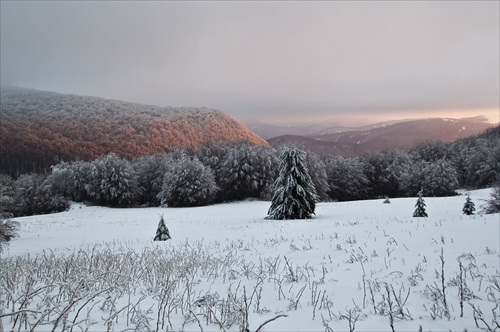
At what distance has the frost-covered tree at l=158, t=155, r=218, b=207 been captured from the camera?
150 ft

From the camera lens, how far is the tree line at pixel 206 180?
47312 mm

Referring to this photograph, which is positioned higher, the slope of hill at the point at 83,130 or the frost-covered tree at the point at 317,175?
the slope of hill at the point at 83,130

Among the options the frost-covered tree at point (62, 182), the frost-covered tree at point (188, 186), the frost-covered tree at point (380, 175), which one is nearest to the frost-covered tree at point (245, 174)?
the frost-covered tree at point (188, 186)

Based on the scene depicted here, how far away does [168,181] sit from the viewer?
47844mm

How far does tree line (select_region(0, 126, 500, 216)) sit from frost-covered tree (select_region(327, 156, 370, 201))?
0.60 feet

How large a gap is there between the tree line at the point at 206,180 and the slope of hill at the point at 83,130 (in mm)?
12434

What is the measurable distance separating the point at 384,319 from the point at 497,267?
10.5 feet

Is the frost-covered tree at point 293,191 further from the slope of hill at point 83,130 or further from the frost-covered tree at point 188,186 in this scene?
the slope of hill at point 83,130

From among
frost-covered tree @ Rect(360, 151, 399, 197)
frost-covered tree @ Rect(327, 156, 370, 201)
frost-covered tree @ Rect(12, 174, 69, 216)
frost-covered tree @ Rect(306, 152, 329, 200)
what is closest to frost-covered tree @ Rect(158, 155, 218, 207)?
frost-covered tree @ Rect(306, 152, 329, 200)

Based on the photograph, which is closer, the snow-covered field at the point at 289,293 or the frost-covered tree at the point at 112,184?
the snow-covered field at the point at 289,293

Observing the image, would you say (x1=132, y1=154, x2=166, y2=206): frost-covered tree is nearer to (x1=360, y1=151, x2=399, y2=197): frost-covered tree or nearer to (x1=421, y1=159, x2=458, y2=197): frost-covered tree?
(x1=360, y1=151, x2=399, y2=197): frost-covered tree

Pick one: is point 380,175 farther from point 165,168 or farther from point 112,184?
point 112,184

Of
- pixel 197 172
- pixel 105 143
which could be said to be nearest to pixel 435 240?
pixel 197 172

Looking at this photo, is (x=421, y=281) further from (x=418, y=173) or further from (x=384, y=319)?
(x=418, y=173)
